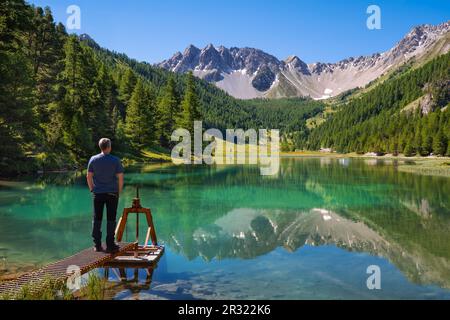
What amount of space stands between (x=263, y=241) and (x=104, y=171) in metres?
8.83

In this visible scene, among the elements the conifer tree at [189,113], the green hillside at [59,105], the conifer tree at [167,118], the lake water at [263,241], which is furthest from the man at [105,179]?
the conifer tree at [167,118]

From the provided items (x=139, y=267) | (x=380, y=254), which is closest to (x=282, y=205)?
(x=380, y=254)

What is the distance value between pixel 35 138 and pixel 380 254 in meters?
36.1

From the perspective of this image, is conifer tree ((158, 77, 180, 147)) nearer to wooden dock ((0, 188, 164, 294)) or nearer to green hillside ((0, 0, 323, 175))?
green hillside ((0, 0, 323, 175))

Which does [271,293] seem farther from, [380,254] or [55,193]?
[55,193]

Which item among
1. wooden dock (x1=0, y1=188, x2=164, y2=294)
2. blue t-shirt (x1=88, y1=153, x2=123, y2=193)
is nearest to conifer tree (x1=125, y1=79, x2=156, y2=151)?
wooden dock (x1=0, y1=188, x2=164, y2=294)

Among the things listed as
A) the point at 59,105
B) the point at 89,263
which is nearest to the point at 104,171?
the point at 89,263

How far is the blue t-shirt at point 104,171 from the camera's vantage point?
11.1m

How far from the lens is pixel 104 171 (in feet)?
36.6

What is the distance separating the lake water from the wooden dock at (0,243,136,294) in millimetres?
768

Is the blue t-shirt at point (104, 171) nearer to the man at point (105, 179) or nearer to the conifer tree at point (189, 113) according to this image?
the man at point (105, 179)

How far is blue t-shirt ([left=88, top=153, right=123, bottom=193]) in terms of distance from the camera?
11117 mm

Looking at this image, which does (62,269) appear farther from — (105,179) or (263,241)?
(263,241)

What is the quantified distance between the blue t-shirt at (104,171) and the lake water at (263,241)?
267 centimetres
